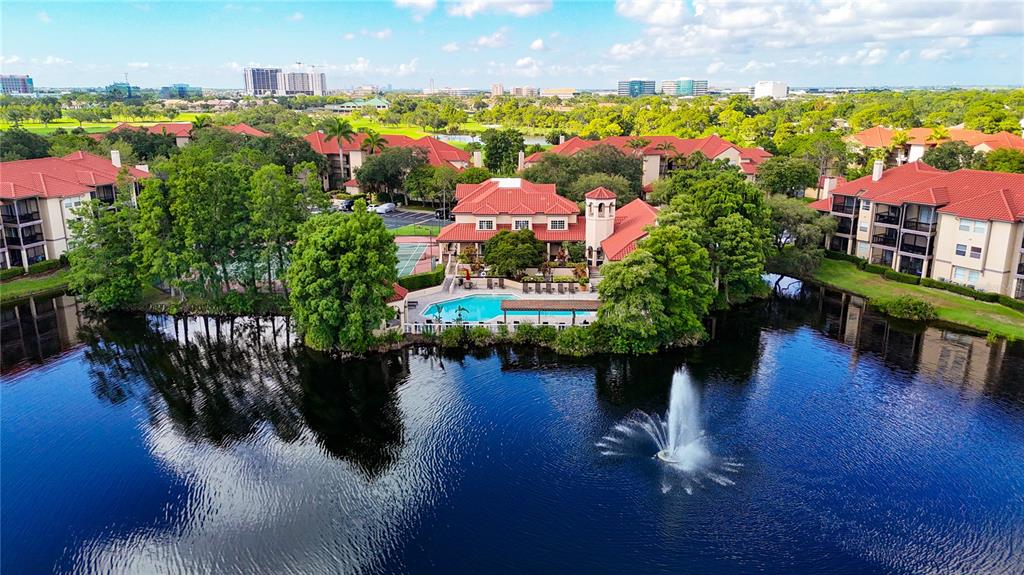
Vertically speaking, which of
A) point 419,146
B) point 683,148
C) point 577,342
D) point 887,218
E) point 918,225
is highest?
point 419,146

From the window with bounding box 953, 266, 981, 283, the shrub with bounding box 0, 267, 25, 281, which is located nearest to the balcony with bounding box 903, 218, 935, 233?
the window with bounding box 953, 266, 981, 283

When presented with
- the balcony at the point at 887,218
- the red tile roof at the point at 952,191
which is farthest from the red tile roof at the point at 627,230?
the balcony at the point at 887,218

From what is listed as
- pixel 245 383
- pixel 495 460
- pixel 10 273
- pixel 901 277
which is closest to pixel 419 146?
pixel 10 273

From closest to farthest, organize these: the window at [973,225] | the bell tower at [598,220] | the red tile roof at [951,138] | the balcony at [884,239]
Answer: the window at [973,225]
the bell tower at [598,220]
the balcony at [884,239]
the red tile roof at [951,138]

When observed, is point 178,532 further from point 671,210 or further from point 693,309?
point 671,210

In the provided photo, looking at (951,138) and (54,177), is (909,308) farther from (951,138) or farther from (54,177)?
(54,177)

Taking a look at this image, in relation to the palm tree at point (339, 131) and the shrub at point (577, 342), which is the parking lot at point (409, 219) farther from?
the shrub at point (577, 342)

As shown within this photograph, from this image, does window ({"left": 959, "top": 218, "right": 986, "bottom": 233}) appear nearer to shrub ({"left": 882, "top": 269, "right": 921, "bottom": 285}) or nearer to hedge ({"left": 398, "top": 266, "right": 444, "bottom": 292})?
shrub ({"left": 882, "top": 269, "right": 921, "bottom": 285})
